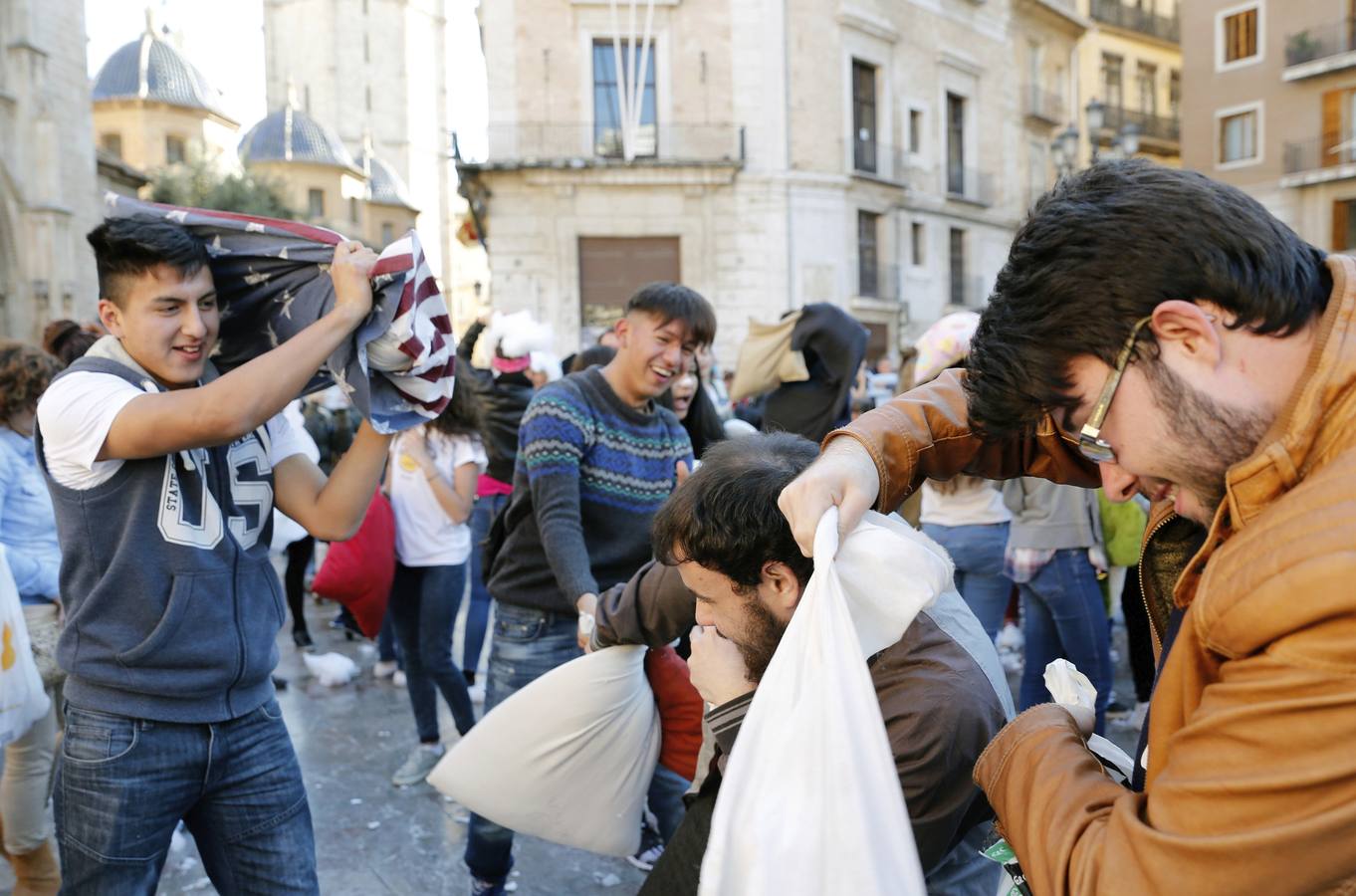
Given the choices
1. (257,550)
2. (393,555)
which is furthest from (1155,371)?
(393,555)

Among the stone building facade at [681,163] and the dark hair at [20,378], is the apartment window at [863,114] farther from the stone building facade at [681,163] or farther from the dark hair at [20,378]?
the dark hair at [20,378]

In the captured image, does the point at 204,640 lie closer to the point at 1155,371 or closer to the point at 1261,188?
the point at 1155,371

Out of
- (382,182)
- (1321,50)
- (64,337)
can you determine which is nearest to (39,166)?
(64,337)

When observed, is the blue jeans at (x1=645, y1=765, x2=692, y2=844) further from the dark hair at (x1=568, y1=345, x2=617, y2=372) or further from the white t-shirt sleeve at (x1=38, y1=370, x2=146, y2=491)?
the dark hair at (x1=568, y1=345, x2=617, y2=372)

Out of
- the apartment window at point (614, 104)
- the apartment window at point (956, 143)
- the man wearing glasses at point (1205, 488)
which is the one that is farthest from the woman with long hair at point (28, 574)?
the apartment window at point (956, 143)

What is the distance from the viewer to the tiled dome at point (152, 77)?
46.2 m

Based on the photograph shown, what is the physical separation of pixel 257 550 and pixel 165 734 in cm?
45

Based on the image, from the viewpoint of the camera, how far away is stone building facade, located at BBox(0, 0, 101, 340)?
21500 mm

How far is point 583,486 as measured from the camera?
10.7ft

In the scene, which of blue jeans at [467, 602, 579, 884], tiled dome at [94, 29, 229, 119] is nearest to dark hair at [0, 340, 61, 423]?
blue jeans at [467, 602, 579, 884]

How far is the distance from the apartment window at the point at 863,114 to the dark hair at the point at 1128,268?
24.7 metres

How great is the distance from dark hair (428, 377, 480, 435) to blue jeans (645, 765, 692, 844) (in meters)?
2.46

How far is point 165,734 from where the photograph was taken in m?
2.18

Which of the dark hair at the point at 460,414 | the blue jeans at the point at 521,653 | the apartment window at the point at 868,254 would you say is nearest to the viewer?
the blue jeans at the point at 521,653
